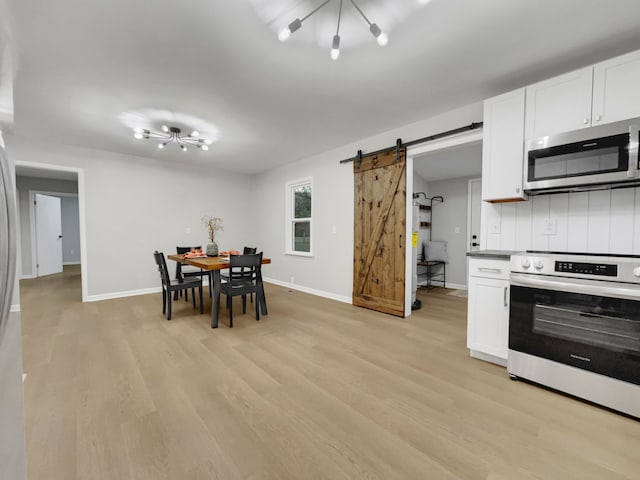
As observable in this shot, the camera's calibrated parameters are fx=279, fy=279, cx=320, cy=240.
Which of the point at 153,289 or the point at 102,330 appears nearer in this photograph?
the point at 102,330

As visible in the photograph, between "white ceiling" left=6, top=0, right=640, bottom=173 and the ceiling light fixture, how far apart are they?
15 centimetres

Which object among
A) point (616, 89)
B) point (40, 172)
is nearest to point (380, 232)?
point (616, 89)

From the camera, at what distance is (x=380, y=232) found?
382 cm

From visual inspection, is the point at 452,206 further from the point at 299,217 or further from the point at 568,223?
the point at 568,223

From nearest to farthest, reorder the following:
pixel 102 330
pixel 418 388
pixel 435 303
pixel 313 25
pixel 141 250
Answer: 1. pixel 313 25
2. pixel 418 388
3. pixel 102 330
4. pixel 435 303
5. pixel 141 250

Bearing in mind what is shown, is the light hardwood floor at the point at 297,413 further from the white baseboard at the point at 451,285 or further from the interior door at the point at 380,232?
the white baseboard at the point at 451,285

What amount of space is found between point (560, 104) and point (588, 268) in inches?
49.7

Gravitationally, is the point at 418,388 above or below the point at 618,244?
below

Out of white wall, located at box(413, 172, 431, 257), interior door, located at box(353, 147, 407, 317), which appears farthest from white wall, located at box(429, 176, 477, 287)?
interior door, located at box(353, 147, 407, 317)

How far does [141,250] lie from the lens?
16.0 ft

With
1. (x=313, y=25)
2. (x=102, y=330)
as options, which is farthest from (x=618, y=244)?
(x=102, y=330)

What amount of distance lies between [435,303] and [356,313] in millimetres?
1419

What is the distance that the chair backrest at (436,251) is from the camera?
5.64 metres

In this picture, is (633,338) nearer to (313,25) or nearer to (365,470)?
(365,470)
